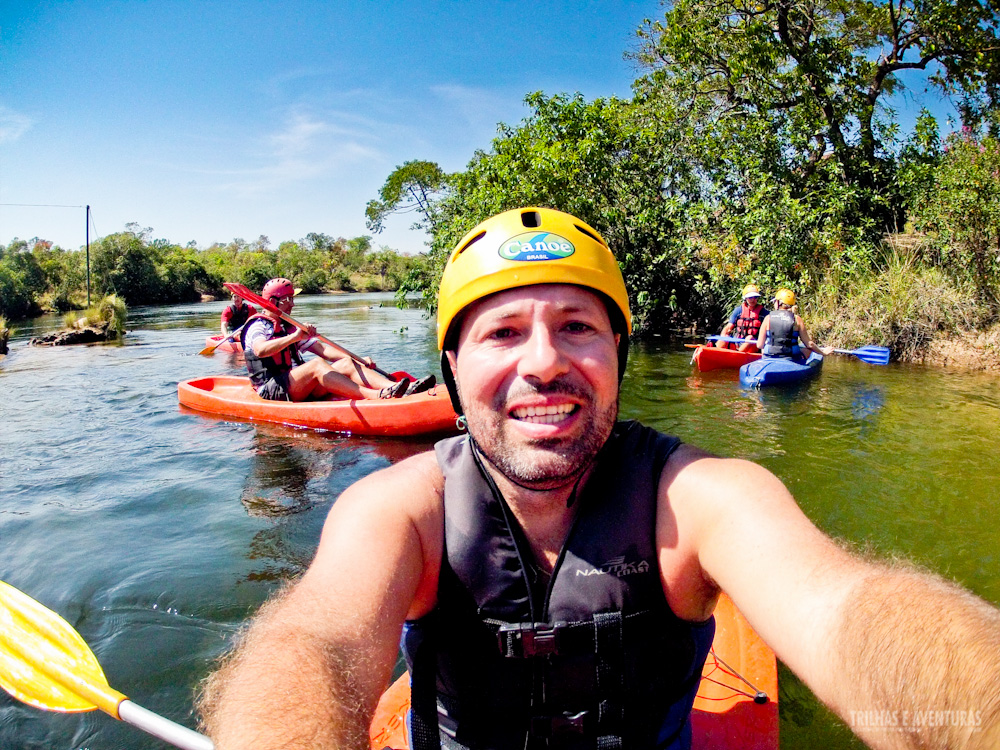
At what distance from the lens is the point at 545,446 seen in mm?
1598

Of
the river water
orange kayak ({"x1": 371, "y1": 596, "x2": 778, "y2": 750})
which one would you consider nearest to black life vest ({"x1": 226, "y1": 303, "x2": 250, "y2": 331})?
the river water

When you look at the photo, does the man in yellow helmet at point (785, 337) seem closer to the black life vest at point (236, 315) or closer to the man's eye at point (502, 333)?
the black life vest at point (236, 315)

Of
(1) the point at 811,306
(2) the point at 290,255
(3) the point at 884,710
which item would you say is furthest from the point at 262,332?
(2) the point at 290,255

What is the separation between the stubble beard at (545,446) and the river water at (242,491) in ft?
6.76

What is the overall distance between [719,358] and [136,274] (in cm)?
4573

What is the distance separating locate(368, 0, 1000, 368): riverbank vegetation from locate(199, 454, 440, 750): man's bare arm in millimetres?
13041

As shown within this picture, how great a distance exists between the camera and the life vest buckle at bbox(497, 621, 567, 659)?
1557 millimetres

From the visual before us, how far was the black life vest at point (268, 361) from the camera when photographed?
26.7 ft

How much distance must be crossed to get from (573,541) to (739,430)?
22.2 feet

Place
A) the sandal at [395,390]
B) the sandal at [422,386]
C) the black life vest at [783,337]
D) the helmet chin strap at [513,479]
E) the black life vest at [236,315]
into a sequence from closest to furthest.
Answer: the helmet chin strap at [513,479] → the sandal at [422,386] → the sandal at [395,390] → the black life vest at [783,337] → the black life vest at [236,315]

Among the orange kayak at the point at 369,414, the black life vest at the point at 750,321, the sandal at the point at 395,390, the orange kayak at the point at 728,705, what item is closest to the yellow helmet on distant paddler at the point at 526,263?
the orange kayak at the point at 728,705

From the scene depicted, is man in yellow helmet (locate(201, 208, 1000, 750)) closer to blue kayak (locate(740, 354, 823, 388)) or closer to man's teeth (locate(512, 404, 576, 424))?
man's teeth (locate(512, 404, 576, 424))

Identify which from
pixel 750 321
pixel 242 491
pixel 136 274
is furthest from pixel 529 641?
pixel 136 274

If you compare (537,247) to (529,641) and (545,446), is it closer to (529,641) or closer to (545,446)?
(545,446)
